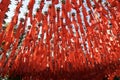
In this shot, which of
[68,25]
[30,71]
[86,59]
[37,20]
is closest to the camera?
[37,20]

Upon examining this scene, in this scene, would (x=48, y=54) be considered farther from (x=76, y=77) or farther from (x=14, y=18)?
(x=76, y=77)

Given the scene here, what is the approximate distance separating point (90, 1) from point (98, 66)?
6.35 meters

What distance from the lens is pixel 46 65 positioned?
1430 centimetres

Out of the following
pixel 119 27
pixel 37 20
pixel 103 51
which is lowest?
pixel 103 51

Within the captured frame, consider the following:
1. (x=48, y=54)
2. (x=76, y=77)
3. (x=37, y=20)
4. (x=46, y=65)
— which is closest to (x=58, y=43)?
(x=48, y=54)

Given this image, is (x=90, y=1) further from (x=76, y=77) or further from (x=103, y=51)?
(x=76, y=77)

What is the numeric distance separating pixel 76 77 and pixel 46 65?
4160mm

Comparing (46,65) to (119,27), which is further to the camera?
(46,65)

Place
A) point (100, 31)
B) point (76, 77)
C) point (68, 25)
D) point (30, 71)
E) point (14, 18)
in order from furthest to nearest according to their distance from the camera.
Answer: point (76, 77)
point (30, 71)
point (100, 31)
point (68, 25)
point (14, 18)

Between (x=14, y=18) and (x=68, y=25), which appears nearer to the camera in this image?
(x=14, y=18)

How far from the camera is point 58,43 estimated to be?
13406mm

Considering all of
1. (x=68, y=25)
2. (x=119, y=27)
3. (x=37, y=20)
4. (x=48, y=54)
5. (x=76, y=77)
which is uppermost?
(x=37, y=20)

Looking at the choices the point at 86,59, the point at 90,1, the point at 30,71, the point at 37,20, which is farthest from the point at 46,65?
the point at 90,1

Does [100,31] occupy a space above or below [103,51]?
above
